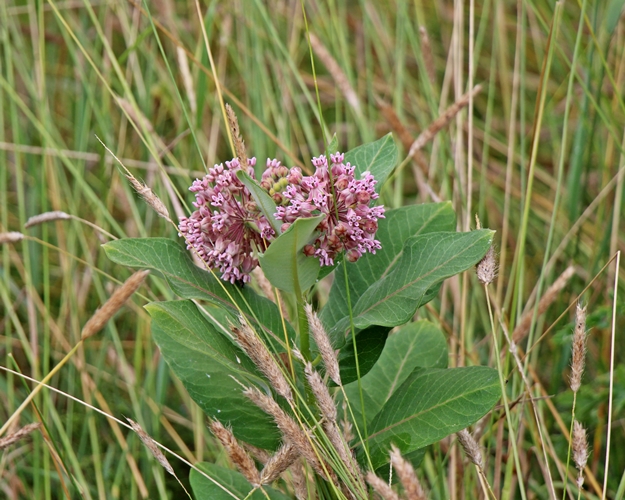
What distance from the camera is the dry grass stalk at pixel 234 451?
1.28m

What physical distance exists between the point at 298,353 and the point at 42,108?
6.07 feet

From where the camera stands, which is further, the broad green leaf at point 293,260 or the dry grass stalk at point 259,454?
the dry grass stalk at point 259,454

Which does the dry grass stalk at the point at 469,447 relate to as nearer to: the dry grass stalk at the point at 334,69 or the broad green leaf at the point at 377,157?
the broad green leaf at the point at 377,157

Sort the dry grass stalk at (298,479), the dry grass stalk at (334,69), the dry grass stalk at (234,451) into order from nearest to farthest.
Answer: the dry grass stalk at (234,451) → the dry grass stalk at (298,479) → the dry grass stalk at (334,69)

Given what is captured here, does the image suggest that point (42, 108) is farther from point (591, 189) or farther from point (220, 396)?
point (591, 189)

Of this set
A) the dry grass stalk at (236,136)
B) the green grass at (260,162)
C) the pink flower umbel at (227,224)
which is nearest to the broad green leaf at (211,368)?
the pink flower umbel at (227,224)

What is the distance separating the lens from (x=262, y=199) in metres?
1.24

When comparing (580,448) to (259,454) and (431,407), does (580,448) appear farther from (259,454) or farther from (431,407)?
(259,454)

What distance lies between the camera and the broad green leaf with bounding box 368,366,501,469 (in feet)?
4.31

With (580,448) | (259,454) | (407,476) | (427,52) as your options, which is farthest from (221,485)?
(427,52)

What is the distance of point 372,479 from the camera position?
1.06 metres

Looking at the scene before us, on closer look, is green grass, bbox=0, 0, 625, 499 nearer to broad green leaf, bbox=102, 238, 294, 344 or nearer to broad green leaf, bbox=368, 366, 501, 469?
broad green leaf, bbox=368, 366, 501, 469

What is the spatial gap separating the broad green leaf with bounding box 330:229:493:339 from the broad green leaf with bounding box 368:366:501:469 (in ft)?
0.63

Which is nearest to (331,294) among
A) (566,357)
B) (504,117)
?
(566,357)
